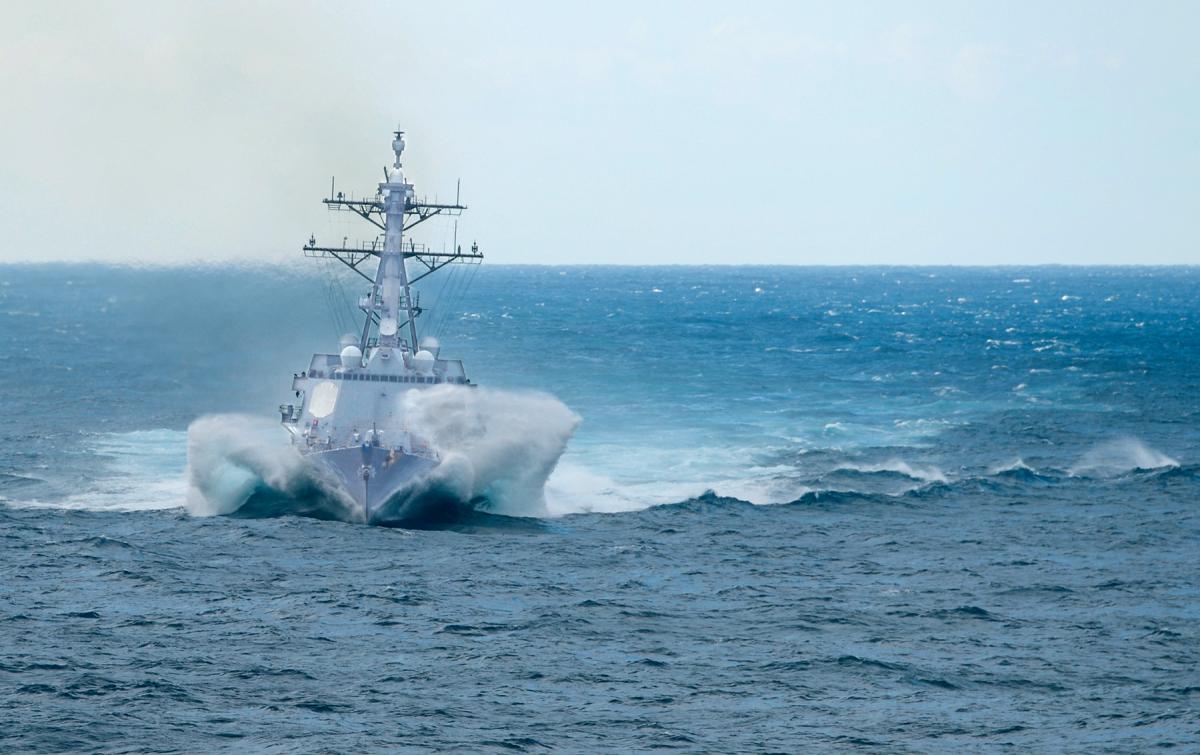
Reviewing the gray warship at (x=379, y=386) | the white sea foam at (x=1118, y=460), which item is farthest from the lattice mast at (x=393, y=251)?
the white sea foam at (x=1118, y=460)

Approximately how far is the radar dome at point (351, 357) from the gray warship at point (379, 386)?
0.04 m

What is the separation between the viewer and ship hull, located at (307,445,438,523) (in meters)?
48.2

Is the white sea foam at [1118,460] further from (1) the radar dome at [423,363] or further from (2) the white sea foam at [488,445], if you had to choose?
(1) the radar dome at [423,363]

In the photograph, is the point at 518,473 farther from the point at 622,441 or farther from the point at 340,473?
the point at 622,441

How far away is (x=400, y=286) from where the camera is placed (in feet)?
188

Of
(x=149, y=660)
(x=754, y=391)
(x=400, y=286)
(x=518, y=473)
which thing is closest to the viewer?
(x=149, y=660)

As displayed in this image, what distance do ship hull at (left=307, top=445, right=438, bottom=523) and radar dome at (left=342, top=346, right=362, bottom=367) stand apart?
5084mm

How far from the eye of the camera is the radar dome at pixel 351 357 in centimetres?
5331

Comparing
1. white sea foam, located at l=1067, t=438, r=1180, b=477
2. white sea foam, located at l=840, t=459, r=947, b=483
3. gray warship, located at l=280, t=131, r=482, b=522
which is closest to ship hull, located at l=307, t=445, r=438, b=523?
gray warship, located at l=280, t=131, r=482, b=522

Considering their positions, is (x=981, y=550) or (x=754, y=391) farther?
(x=754, y=391)

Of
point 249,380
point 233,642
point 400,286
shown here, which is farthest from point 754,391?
point 233,642

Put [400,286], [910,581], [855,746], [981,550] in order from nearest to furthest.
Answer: [855,746]
[910,581]
[981,550]
[400,286]

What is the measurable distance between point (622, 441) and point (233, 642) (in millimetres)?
36486

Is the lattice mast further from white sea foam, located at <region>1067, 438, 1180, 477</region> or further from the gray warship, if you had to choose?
white sea foam, located at <region>1067, 438, 1180, 477</region>
